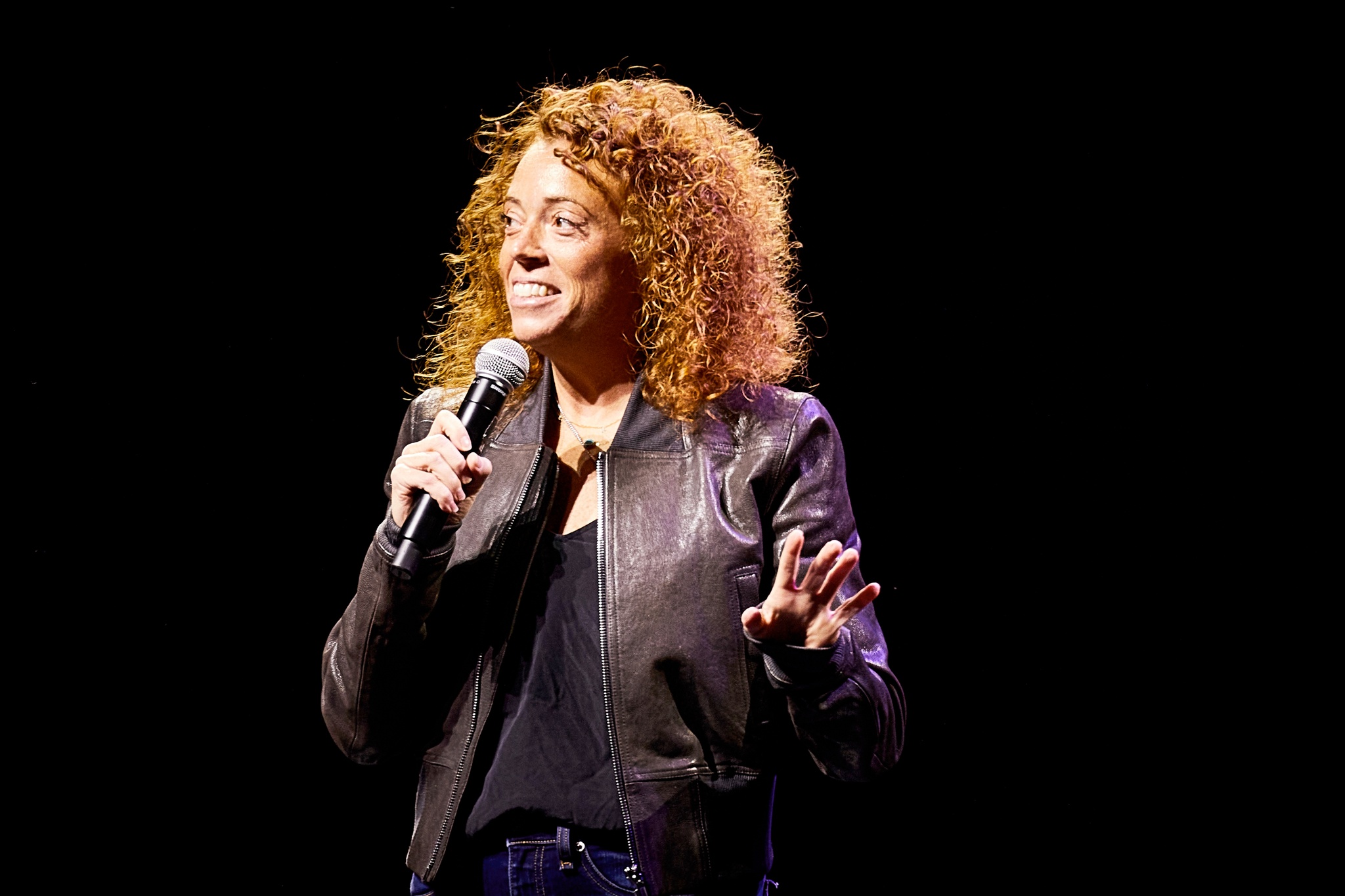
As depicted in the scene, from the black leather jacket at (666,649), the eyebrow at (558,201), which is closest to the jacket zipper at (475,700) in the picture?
the black leather jacket at (666,649)

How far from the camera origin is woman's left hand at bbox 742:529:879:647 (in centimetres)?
124

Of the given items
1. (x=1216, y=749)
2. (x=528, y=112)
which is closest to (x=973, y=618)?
(x=1216, y=749)

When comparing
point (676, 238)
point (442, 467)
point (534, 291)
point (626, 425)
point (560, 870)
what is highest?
point (676, 238)

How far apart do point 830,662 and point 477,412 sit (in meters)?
0.50

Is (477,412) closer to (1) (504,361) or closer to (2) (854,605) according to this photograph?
(1) (504,361)

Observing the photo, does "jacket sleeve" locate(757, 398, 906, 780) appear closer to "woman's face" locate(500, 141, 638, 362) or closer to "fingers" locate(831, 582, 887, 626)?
"fingers" locate(831, 582, 887, 626)

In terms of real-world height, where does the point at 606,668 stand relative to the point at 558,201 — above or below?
below

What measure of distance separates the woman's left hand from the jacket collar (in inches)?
11.6

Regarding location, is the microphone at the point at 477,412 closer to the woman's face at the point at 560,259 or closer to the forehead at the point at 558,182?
the woman's face at the point at 560,259

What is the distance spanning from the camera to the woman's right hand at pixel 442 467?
4.12 feet

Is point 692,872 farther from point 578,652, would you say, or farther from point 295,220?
point 295,220

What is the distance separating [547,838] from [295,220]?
1.48m

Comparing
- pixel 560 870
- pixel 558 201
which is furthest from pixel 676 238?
pixel 560 870

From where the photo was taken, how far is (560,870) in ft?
4.32
